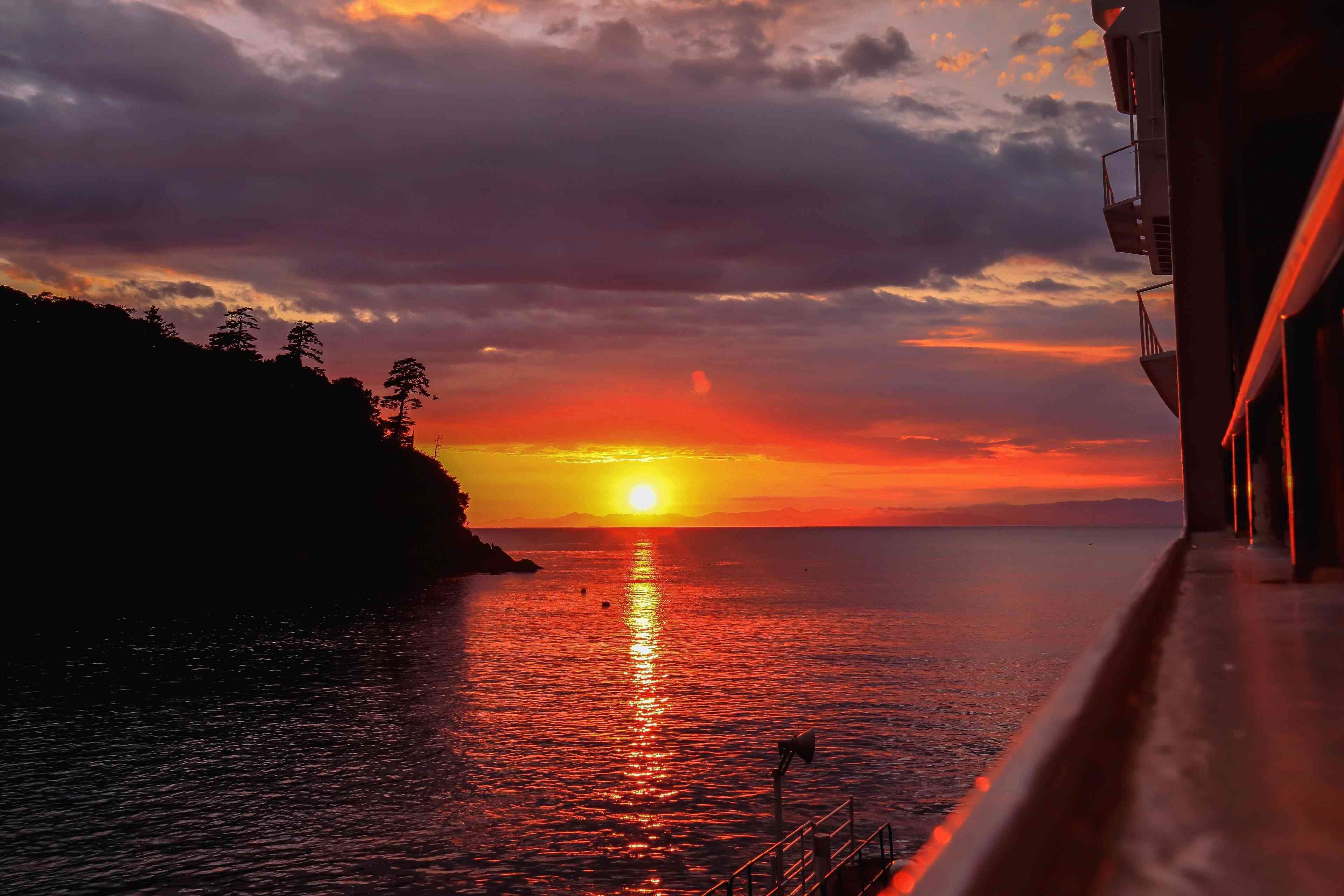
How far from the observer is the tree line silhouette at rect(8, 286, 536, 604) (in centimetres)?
8188

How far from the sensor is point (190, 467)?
94250 millimetres

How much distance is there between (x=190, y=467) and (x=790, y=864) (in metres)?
83.6

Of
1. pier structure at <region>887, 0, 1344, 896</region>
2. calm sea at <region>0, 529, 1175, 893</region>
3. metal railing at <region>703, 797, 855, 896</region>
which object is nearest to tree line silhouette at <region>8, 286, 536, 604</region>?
calm sea at <region>0, 529, 1175, 893</region>

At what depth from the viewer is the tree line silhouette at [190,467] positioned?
81875 mm

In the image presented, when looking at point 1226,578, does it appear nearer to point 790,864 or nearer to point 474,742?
point 790,864

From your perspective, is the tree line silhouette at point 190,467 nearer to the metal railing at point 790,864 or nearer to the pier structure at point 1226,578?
the metal railing at point 790,864

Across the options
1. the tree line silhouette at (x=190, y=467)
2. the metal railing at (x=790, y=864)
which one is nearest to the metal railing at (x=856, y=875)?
the metal railing at (x=790, y=864)

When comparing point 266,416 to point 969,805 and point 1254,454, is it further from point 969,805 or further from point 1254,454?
point 969,805

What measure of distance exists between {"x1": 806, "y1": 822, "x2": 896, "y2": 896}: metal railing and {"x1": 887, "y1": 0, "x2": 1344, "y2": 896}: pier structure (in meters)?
10.1

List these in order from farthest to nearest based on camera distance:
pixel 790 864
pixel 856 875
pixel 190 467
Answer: pixel 190 467 → pixel 790 864 → pixel 856 875

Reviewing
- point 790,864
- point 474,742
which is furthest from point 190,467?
point 790,864

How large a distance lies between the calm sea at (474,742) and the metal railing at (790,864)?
37.5 inches

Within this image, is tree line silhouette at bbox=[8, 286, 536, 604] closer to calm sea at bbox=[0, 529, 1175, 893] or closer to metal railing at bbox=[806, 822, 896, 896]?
calm sea at bbox=[0, 529, 1175, 893]

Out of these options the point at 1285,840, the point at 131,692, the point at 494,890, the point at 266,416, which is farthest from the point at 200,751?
the point at 266,416
